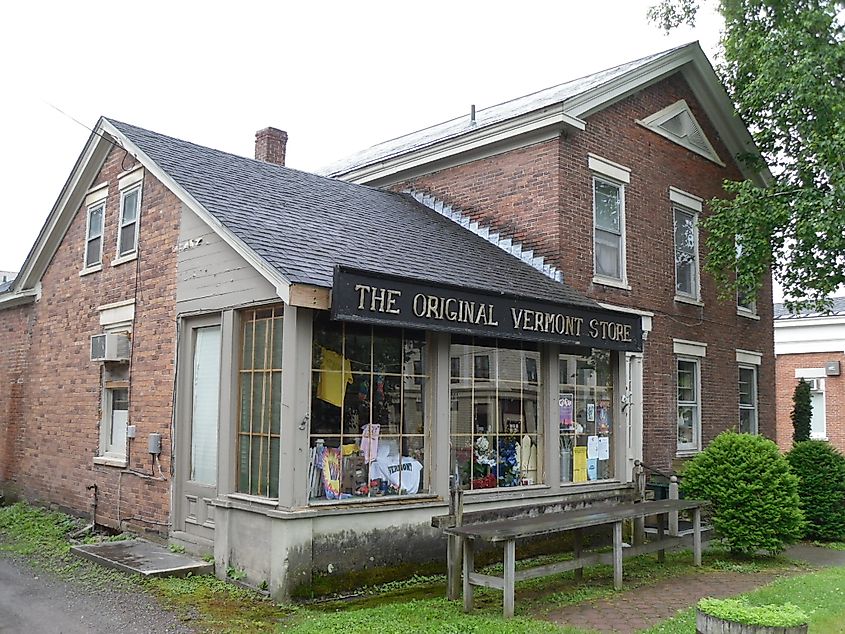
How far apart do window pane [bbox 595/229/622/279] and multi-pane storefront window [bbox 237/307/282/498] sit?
623 cm

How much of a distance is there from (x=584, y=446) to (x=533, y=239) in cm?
326

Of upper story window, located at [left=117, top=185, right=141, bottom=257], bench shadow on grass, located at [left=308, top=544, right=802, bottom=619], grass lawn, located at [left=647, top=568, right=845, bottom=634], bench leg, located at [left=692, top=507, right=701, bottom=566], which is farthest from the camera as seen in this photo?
upper story window, located at [left=117, top=185, right=141, bottom=257]

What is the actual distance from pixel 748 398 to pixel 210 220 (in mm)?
12398

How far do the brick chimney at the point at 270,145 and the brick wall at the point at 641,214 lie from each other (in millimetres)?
3311

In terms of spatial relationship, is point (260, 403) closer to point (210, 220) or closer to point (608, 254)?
point (210, 220)

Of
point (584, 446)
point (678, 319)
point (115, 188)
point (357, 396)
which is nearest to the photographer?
point (357, 396)

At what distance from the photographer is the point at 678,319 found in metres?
14.6

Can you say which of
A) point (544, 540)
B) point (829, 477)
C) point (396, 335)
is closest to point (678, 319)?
point (829, 477)

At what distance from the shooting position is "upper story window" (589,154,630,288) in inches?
517

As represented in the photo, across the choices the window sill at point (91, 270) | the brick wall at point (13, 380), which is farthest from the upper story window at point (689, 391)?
the brick wall at point (13, 380)

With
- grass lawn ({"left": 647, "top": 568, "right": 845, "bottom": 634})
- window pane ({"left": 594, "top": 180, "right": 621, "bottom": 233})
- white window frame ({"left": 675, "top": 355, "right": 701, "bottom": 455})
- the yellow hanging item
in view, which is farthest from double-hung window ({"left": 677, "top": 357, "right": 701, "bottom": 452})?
the yellow hanging item

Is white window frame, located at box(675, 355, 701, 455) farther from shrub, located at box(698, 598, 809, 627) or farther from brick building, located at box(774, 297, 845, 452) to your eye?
brick building, located at box(774, 297, 845, 452)

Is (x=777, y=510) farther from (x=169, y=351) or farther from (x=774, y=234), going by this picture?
(x=169, y=351)

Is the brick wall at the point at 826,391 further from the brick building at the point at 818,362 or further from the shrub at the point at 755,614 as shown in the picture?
the shrub at the point at 755,614
